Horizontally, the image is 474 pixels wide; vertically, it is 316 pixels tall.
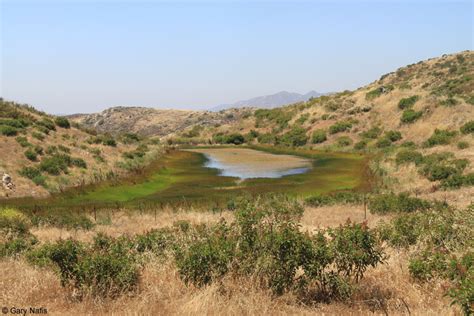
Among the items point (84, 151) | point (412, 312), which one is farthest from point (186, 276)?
point (84, 151)

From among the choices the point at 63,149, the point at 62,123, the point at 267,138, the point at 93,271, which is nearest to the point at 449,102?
the point at 267,138

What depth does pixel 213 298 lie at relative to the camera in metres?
8.12

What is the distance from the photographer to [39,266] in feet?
37.0

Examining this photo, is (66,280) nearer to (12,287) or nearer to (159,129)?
(12,287)

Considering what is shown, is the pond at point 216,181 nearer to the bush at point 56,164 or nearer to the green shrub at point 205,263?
the bush at point 56,164

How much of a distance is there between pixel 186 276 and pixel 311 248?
8.77 ft

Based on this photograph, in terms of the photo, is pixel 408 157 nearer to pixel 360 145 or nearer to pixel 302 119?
pixel 360 145

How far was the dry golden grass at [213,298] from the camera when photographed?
7.88 m

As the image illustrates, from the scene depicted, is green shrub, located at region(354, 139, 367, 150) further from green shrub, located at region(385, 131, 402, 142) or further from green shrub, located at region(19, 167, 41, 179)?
green shrub, located at region(19, 167, 41, 179)

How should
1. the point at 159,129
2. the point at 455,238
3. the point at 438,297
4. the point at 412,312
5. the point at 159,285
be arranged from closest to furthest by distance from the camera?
the point at 412,312, the point at 438,297, the point at 159,285, the point at 455,238, the point at 159,129

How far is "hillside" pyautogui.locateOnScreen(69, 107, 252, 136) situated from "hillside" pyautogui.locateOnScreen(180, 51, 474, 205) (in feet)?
126

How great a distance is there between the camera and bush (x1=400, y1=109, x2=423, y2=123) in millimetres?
71750

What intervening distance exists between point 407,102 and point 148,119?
11255 cm

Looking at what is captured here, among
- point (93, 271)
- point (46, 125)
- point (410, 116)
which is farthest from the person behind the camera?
point (410, 116)
